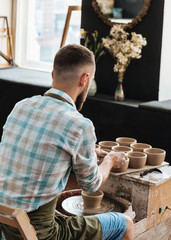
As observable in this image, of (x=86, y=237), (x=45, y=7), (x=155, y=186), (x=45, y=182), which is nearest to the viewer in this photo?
(x=45, y=182)

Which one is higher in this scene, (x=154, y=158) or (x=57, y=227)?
(x=154, y=158)

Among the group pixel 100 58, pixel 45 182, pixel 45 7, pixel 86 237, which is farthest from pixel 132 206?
pixel 45 7

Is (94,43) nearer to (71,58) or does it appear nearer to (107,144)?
(107,144)

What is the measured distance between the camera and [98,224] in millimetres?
2000

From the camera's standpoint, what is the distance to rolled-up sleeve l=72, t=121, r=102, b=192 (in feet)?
6.14

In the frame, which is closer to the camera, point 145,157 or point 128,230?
point 128,230

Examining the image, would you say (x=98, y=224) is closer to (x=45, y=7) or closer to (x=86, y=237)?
(x=86, y=237)

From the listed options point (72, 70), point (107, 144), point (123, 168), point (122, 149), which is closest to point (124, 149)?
point (122, 149)

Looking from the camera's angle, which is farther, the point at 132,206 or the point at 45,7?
the point at 45,7

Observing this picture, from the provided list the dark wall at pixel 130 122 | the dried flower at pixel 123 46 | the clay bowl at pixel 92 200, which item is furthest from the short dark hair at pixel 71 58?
the dried flower at pixel 123 46

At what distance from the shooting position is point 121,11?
4.33m

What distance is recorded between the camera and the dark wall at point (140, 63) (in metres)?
4.05

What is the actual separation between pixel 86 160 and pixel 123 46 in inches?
94.0

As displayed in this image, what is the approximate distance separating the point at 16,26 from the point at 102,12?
77.5 inches
